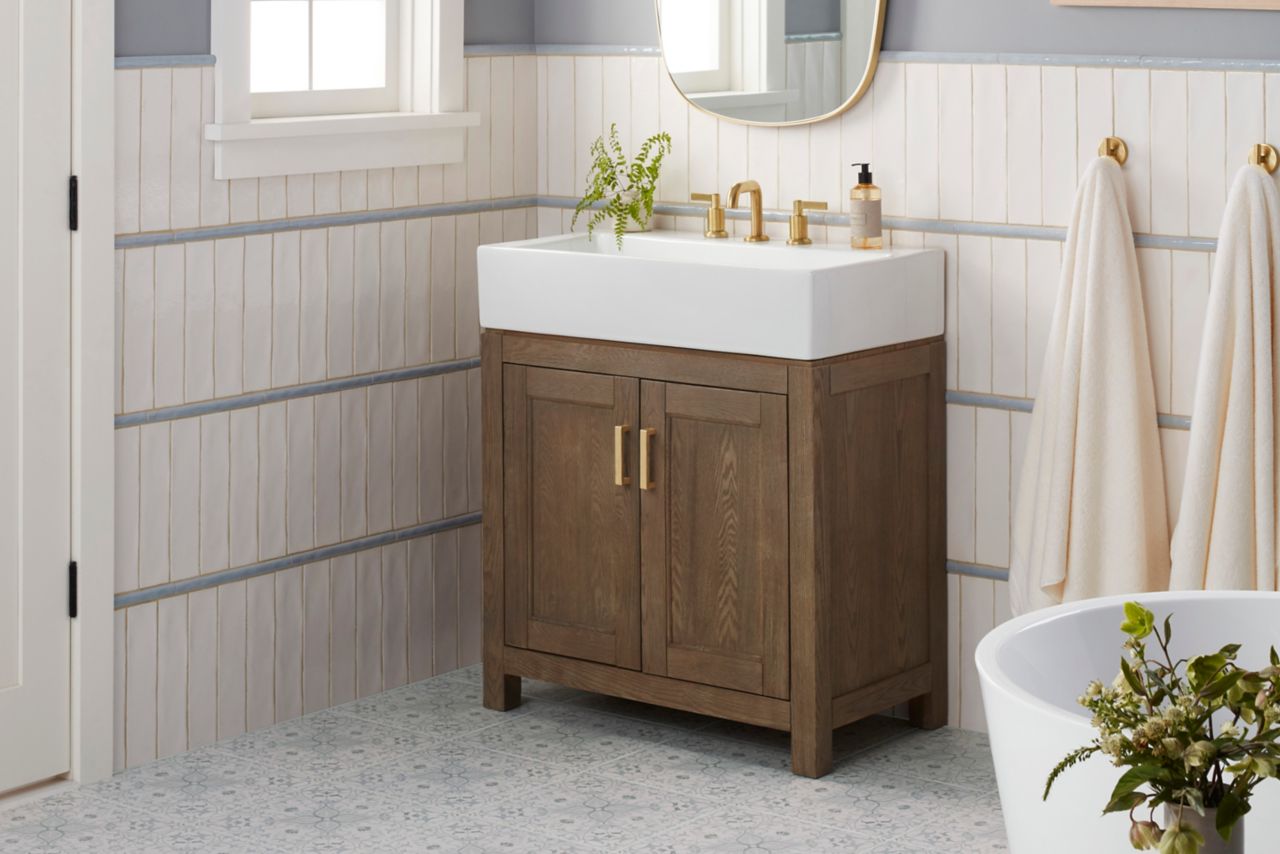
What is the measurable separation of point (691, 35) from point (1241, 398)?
1.37 meters

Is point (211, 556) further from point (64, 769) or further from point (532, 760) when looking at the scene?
point (532, 760)

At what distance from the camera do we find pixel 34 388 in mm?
3299

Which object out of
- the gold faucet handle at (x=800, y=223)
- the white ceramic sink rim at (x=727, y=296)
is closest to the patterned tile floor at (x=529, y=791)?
the white ceramic sink rim at (x=727, y=296)

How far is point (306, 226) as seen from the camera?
3.75 m

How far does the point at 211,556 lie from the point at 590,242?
103 centimetres

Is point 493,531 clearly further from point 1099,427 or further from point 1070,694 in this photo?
point 1070,694

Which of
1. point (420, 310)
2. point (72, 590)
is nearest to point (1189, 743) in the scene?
point (72, 590)

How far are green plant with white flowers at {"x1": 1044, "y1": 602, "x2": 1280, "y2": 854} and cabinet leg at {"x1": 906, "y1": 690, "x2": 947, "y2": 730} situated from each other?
218 centimetres

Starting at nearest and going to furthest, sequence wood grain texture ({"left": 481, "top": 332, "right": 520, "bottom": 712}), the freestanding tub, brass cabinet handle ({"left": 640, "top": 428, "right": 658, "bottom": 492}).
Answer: the freestanding tub
brass cabinet handle ({"left": 640, "top": 428, "right": 658, "bottom": 492})
wood grain texture ({"left": 481, "top": 332, "right": 520, "bottom": 712})

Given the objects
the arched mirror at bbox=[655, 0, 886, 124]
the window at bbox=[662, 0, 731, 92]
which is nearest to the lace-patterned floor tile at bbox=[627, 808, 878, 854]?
the arched mirror at bbox=[655, 0, 886, 124]

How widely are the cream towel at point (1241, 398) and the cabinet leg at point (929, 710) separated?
2.28 feet

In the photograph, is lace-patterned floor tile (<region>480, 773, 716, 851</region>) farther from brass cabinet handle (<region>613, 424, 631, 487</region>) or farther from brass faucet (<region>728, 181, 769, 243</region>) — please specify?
brass faucet (<region>728, 181, 769, 243</region>)

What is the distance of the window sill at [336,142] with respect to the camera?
11.7 ft

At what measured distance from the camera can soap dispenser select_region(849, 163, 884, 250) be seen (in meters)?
3.64
